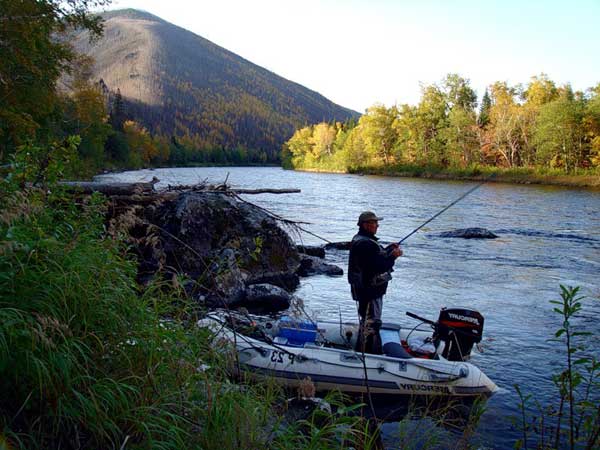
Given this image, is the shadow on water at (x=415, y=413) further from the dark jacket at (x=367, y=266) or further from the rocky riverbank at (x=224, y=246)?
the rocky riverbank at (x=224, y=246)

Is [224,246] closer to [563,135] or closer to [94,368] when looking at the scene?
[94,368]

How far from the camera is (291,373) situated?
6.53 metres

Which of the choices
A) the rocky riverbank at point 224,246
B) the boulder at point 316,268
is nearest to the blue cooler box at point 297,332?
the rocky riverbank at point 224,246

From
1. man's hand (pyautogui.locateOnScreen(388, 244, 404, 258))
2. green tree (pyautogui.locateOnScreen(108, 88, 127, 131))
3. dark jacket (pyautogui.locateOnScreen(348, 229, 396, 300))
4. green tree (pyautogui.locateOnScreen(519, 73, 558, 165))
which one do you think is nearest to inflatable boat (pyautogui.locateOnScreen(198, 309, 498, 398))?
dark jacket (pyautogui.locateOnScreen(348, 229, 396, 300))

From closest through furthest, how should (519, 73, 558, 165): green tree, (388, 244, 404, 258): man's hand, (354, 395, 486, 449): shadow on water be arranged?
(354, 395, 486, 449): shadow on water, (388, 244, 404, 258): man's hand, (519, 73, 558, 165): green tree

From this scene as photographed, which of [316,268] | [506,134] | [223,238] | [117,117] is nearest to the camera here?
[223,238]

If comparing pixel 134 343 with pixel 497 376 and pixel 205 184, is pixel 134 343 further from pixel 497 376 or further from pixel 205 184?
pixel 205 184

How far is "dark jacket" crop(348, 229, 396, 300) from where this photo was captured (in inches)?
265

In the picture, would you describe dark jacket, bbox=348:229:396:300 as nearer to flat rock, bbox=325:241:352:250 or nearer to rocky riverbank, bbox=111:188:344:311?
rocky riverbank, bbox=111:188:344:311

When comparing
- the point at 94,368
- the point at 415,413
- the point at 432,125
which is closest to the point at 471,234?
the point at 415,413

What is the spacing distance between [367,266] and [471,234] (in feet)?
49.4

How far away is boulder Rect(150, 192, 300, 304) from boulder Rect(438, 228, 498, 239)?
9.47m

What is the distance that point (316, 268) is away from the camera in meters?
14.4

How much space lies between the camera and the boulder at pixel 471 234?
20531mm
